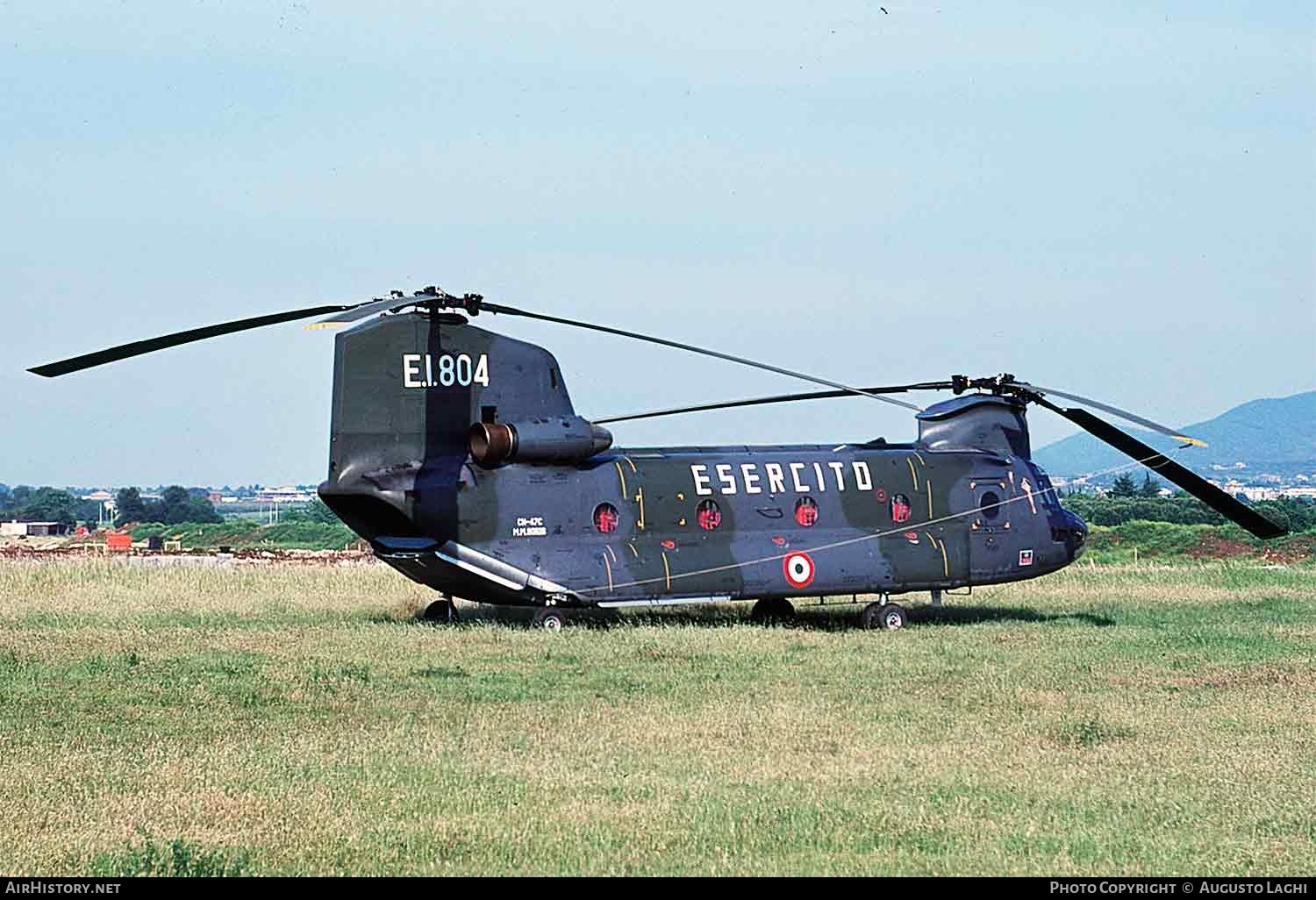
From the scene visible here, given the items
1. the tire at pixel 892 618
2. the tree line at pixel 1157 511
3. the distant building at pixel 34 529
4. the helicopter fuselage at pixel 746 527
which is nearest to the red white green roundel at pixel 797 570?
the helicopter fuselage at pixel 746 527

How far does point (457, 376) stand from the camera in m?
26.6

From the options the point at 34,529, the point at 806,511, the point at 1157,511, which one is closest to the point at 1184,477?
the point at 806,511

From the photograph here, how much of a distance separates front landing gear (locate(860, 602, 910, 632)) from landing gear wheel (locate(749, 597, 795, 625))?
172cm

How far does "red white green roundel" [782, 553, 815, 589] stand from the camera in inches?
1108

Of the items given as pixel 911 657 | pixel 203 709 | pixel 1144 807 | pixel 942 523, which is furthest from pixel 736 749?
pixel 942 523

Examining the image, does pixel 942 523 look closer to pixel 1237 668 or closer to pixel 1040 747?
pixel 1237 668

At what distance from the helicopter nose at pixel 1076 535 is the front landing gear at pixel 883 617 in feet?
12.8

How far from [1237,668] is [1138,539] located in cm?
3976

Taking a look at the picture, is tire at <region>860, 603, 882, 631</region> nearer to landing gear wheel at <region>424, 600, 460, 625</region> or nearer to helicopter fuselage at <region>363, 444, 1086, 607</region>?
helicopter fuselage at <region>363, 444, 1086, 607</region>

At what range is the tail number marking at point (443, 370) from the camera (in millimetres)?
26266

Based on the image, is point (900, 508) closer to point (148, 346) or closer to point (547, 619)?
point (547, 619)

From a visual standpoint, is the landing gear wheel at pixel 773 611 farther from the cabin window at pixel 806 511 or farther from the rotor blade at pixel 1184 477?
the rotor blade at pixel 1184 477

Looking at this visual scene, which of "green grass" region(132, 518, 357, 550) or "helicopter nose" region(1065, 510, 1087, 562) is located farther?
"green grass" region(132, 518, 357, 550)

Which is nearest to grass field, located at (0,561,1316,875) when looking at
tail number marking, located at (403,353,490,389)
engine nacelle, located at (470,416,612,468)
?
engine nacelle, located at (470,416,612,468)
